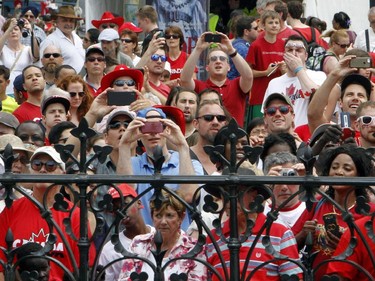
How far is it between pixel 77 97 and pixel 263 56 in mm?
3434

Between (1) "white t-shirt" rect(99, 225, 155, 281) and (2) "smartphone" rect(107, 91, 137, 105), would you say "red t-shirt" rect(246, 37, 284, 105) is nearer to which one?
(2) "smartphone" rect(107, 91, 137, 105)

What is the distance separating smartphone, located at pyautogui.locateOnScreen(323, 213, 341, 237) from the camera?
649cm

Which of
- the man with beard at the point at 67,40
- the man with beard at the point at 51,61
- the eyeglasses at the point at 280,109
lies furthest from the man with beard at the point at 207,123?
the man with beard at the point at 67,40

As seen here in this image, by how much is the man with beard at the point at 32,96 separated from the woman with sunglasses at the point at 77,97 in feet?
1.88

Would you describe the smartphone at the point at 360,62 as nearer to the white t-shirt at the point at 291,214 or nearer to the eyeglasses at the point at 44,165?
the white t-shirt at the point at 291,214

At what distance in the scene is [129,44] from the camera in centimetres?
1619

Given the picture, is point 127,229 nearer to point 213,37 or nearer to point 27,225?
point 27,225

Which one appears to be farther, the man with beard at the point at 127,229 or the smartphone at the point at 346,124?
the smartphone at the point at 346,124

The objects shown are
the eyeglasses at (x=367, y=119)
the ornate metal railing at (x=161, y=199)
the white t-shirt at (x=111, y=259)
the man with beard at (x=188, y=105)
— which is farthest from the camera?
the man with beard at (x=188, y=105)

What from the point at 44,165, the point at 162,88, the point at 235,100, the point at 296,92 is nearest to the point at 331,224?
the point at 44,165

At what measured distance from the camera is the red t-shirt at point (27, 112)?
12.5m

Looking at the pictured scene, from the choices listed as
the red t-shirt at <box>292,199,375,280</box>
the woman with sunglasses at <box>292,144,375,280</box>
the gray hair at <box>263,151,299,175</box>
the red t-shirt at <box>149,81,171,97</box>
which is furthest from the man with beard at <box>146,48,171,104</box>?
the red t-shirt at <box>292,199,375,280</box>

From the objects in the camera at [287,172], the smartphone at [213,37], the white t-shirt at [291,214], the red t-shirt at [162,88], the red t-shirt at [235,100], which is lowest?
the white t-shirt at [291,214]

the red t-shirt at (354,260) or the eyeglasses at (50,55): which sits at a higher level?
the eyeglasses at (50,55)
